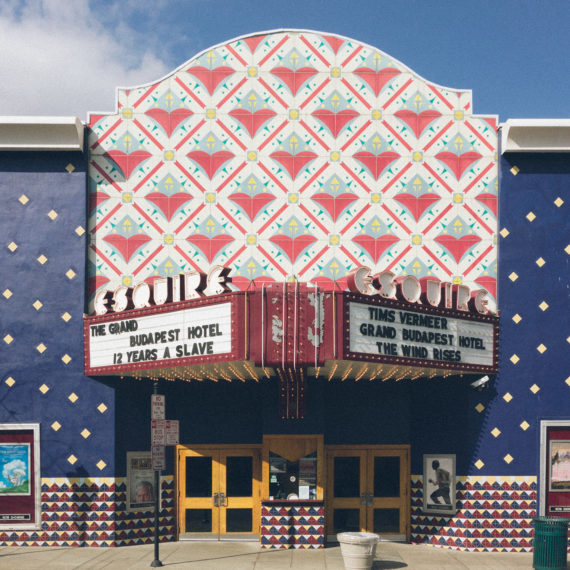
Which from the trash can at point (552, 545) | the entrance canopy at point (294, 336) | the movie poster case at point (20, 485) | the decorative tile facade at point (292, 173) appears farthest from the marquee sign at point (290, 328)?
the trash can at point (552, 545)

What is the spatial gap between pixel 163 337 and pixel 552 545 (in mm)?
10284

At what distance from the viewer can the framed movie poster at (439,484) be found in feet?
59.6

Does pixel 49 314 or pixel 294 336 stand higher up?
pixel 49 314

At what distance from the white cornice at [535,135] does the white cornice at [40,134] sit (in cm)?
1178

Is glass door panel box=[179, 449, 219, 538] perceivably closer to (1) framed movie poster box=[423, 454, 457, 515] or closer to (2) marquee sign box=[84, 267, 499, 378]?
(2) marquee sign box=[84, 267, 499, 378]

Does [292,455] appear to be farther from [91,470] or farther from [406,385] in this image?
[91,470]

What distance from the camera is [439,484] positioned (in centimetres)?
1831

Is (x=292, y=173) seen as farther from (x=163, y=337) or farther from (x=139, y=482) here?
(x=139, y=482)

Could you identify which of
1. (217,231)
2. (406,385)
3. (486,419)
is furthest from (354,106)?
(486,419)

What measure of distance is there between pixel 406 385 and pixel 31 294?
10.9 m

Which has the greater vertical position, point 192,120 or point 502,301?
point 192,120

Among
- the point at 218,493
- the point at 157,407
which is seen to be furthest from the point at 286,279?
the point at 218,493

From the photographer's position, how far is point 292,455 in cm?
1795

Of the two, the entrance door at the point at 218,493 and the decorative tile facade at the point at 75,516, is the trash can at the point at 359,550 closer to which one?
the entrance door at the point at 218,493
